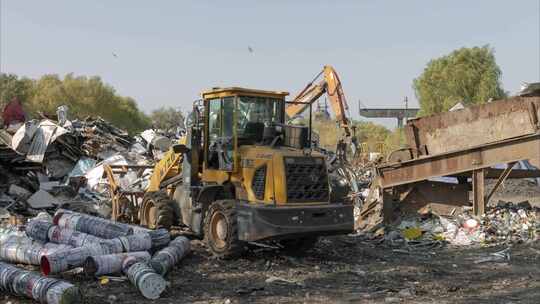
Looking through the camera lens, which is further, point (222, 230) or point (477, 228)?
point (477, 228)

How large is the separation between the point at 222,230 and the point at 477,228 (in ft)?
16.7

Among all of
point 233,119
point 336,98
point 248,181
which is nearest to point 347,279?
point 248,181

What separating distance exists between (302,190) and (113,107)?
48292 mm

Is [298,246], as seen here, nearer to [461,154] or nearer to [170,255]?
[170,255]

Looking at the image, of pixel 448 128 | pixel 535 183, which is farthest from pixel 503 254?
pixel 535 183

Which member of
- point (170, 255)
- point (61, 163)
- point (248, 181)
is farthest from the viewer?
point (61, 163)

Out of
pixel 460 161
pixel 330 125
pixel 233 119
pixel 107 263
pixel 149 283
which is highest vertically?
pixel 330 125

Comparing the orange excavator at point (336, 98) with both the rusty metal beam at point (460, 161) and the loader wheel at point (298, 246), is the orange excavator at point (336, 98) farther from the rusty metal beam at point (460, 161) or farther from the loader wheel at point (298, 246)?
the loader wheel at point (298, 246)

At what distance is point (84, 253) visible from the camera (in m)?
7.49

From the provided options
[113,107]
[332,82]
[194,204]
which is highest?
[113,107]

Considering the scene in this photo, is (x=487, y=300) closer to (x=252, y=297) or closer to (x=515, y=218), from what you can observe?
(x=252, y=297)

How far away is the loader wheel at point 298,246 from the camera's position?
963 centimetres

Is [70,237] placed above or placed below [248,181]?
below

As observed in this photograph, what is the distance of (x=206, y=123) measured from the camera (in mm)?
9758
